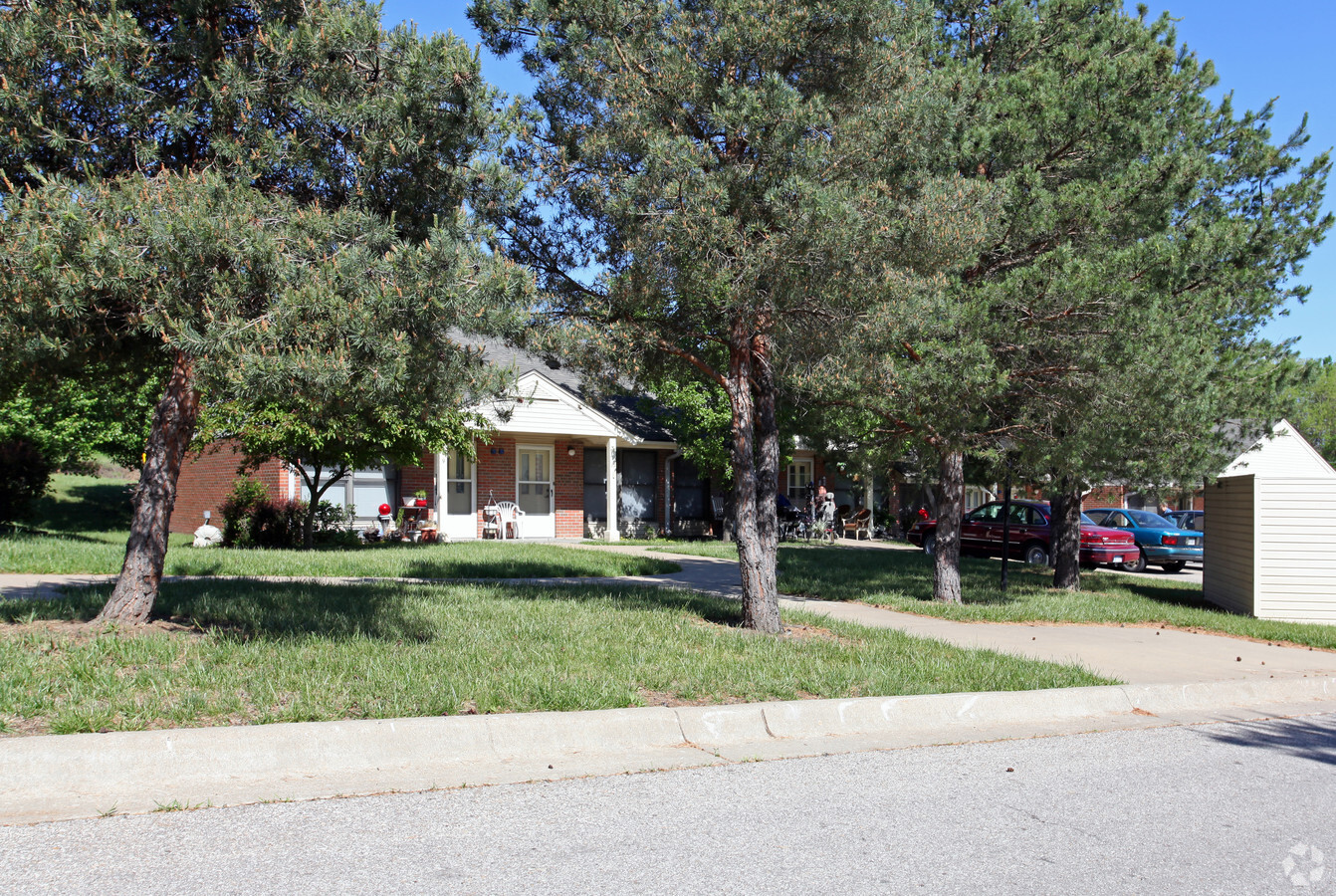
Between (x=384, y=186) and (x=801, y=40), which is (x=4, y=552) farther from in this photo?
(x=801, y=40)

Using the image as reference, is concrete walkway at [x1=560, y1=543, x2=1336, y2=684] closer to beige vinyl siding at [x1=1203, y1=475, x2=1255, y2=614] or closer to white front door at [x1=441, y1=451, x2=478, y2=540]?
beige vinyl siding at [x1=1203, y1=475, x2=1255, y2=614]

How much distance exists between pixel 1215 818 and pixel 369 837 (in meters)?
4.21

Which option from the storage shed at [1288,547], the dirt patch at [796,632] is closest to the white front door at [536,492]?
the dirt patch at [796,632]

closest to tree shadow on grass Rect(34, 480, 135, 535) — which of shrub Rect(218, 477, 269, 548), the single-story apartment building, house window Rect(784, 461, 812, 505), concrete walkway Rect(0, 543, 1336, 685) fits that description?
the single-story apartment building

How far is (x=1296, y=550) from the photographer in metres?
13.0

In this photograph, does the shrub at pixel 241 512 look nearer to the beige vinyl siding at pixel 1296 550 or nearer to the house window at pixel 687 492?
the house window at pixel 687 492

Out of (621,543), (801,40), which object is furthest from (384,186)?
(621,543)

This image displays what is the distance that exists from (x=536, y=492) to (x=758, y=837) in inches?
762

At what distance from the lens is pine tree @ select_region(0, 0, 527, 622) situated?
19.2 feet

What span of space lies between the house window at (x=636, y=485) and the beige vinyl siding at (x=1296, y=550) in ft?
51.1

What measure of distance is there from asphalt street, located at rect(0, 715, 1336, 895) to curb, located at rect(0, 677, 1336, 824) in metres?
0.29

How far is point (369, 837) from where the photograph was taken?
4297 millimetres

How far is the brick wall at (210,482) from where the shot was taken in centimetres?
2039

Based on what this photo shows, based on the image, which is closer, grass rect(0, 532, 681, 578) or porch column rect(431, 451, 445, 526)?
grass rect(0, 532, 681, 578)
